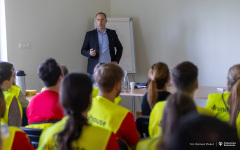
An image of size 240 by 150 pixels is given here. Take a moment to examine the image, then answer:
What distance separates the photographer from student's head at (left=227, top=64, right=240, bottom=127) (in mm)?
2186

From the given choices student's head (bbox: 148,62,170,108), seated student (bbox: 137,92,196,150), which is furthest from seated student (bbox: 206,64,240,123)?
seated student (bbox: 137,92,196,150)

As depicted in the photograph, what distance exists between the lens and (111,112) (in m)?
1.95

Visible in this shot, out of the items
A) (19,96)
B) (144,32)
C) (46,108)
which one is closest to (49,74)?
(46,108)

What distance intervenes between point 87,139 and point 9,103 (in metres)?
1.44

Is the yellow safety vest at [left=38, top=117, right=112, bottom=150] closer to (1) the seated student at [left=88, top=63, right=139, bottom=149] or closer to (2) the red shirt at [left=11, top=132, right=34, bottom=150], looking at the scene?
(2) the red shirt at [left=11, top=132, right=34, bottom=150]

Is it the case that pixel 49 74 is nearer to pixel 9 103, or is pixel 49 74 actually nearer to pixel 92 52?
pixel 9 103

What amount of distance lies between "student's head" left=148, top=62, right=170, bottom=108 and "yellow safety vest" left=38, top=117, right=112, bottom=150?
119 centimetres

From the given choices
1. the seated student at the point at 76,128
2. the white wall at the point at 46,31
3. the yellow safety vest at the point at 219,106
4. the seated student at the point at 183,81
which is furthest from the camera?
the white wall at the point at 46,31

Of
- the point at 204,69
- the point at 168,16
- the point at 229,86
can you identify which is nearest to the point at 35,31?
the point at 168,16

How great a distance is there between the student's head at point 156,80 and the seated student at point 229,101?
44 cm

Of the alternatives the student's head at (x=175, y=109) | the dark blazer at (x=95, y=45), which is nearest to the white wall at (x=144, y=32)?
the dark blazer at (x=95, y=45)

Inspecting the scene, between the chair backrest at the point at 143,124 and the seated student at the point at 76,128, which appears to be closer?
the seated student at the point at 76,128

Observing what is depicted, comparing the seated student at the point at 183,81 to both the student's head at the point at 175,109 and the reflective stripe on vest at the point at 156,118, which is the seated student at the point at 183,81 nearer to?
the reflective stripe on vest at the point at 156,118

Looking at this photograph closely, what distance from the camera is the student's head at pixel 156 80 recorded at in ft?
8.48
